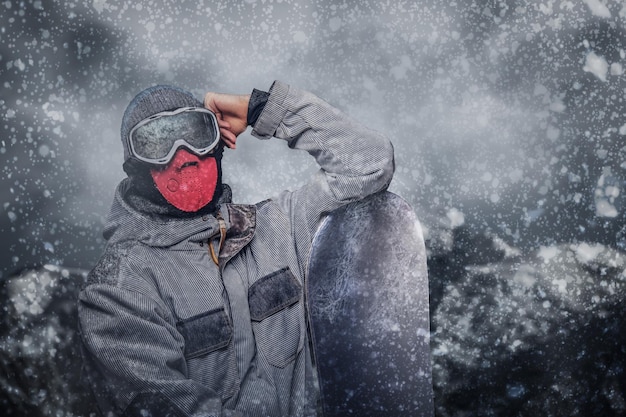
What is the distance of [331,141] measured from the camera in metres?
1.61

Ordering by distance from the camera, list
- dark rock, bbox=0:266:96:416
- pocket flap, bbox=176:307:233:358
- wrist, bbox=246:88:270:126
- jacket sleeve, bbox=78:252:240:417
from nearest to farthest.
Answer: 1. jacket sleeve, bbox=78:252:240:417
2. pocket flap, bbox=176:307:233:358
3. wrist, bbox=246:88:270:126
4. dark rock, bbox=0:266:96:416

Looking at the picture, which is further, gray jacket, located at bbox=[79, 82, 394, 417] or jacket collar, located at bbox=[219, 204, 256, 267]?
jacket collar, located at bbox=[219, 204, 256, 267]

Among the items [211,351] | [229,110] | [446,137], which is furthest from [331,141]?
[446,137]

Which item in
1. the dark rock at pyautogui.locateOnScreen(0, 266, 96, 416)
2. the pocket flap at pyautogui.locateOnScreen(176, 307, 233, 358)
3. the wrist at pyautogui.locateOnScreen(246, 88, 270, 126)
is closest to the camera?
the pocket flap at pyautogui.locateOnScreen(176, 307, 233, 358)

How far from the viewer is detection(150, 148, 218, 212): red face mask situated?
1559mm

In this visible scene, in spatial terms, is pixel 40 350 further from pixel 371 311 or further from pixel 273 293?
pixel 371 311

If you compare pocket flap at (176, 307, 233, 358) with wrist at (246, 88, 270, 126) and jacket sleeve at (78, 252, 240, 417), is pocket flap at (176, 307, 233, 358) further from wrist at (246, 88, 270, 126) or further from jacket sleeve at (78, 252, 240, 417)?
wrist at (246, 88, 270, 126)

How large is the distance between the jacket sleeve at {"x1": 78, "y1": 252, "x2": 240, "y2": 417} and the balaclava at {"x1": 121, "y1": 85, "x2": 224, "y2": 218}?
0.76ft

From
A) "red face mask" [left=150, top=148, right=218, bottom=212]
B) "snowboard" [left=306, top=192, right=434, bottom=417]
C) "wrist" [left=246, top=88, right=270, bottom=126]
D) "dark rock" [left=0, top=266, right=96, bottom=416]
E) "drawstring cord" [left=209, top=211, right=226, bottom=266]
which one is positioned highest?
"wrist" [left=246, top=88, right=270, bottom=126]

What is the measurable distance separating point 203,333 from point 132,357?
20cm

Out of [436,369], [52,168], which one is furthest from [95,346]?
[436,369]

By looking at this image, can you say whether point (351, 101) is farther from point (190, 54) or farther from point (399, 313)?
point (399, 313)

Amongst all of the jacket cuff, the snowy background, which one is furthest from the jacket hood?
the snowy background

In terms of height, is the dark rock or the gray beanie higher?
the gray beanie
